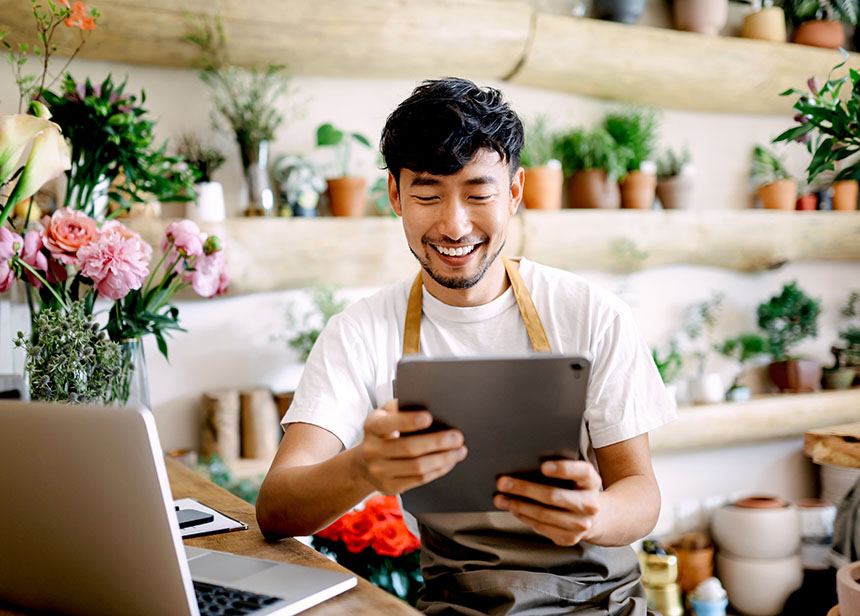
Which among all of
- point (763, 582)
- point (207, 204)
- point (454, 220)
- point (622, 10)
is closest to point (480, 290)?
Result: point (454, 220)

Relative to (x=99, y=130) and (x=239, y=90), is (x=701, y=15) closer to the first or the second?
(x=239, y=90)

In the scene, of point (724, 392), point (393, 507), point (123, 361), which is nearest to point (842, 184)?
point (724, 392)

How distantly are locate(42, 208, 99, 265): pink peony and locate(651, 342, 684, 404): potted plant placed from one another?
98.4 inches

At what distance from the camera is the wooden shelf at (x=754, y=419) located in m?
3.30

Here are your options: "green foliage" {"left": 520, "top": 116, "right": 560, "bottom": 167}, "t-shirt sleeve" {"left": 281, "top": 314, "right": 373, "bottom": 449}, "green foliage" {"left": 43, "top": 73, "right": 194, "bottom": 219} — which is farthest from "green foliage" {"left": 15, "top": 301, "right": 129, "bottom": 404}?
"green foliage" {"left": 520, "top": 116, "right": 560, "bottom": 167}

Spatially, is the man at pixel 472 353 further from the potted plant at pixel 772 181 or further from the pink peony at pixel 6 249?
the potted plant at pixel 772 181

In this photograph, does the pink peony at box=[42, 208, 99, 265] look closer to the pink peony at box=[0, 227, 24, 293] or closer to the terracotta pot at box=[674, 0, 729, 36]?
the pink peony at box=[0, 227, 24, 293]

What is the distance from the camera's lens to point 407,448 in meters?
0.92

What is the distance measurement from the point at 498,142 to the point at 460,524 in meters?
0.68

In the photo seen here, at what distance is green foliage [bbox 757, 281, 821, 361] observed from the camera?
366 cm

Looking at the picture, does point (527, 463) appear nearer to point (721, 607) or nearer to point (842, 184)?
point (721, 607)

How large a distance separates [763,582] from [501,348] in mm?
2617

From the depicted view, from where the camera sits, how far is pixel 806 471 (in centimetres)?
394

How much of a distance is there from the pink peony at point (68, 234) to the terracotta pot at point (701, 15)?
2896mm
